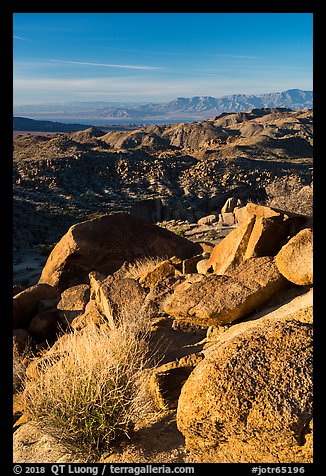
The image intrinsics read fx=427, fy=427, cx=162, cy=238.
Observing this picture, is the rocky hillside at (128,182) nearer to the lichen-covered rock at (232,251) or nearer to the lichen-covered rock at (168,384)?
the lichen-covered rock at (232,251)

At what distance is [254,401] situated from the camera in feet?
8.82

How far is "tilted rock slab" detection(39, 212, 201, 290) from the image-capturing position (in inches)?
412

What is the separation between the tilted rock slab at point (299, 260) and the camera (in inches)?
182

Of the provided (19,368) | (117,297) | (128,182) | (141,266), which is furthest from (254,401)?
(128,182)

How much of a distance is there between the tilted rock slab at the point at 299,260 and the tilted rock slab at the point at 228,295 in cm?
21

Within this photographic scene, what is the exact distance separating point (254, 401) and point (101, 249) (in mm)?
8181

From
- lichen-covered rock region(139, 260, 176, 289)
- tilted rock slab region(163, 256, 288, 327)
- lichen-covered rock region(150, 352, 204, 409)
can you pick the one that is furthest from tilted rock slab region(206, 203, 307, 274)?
lichen-covered rock region(150, 352, 204, 409)

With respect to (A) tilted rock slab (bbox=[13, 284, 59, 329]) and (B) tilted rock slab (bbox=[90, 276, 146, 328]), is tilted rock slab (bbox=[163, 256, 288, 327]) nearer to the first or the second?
(B) tilted rock slab (bbox=[90, 276, 146, 328])

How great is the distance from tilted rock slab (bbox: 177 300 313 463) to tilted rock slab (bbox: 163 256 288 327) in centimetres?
178

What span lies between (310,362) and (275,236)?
3462mm

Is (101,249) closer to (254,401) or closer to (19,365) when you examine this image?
(19,365)

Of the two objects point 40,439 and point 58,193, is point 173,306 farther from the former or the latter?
point 58,193

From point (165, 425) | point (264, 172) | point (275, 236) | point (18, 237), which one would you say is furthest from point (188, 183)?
point (165, 425)

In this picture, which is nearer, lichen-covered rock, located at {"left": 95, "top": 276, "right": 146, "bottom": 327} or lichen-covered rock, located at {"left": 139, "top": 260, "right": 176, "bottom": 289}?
lichen-covered rock, located at {"left": 95, "top": 276, "right": 146, "bottom": 327}
